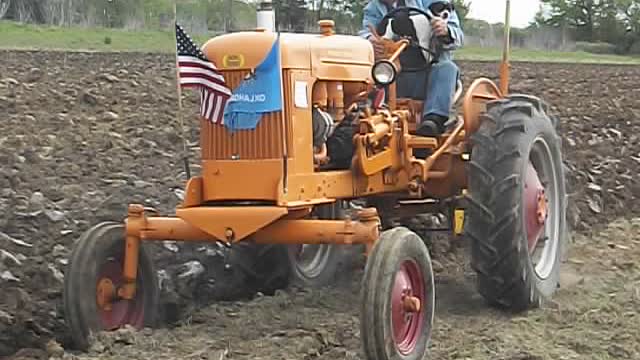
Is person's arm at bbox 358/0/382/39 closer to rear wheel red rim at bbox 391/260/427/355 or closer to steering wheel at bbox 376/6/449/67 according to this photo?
steering wheel at bbox 376/6/449/67

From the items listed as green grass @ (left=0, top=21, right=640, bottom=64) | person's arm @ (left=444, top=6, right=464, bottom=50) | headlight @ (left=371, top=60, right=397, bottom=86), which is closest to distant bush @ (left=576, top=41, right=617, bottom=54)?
green grass @ (left=0, top=21, right=640, bottom=64)

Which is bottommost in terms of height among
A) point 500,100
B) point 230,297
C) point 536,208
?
point 230,297

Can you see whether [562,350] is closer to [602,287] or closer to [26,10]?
[602,287]

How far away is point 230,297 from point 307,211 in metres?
1.31

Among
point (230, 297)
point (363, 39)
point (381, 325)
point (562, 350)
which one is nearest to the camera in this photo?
point (381, 325)

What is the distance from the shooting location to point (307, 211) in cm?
603

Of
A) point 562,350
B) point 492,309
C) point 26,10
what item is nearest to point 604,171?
point 492,309

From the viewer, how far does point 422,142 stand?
22.5 feet

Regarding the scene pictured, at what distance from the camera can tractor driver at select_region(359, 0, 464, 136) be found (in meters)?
7.07

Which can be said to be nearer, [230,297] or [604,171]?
[230,297]

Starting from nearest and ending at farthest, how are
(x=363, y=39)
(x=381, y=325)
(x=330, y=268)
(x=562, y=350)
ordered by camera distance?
(x=381, y=325)
(x=562, y=350)
(x=363, y=39)
(x=330, y=268)

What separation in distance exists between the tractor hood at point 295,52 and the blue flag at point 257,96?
7 cm

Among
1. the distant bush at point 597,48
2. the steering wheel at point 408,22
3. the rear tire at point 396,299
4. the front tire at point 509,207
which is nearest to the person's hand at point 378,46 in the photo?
the steering wheel at point 408,22

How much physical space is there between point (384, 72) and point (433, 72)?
2.58 feet
